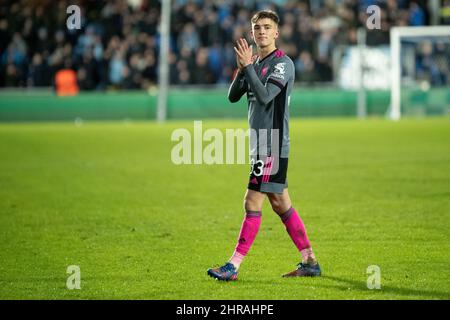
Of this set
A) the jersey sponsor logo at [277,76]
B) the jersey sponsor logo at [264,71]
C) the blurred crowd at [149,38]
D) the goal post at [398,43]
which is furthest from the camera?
the blurred crowd at [149,38]

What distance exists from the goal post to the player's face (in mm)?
22154

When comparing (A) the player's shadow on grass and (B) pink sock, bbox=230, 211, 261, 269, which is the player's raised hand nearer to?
(B) pink sock, bbox=230, 211, 261, 269

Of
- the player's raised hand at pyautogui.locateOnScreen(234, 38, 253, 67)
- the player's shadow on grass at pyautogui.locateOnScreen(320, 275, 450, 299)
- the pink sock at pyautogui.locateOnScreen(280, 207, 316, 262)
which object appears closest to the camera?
the player's shadow on grass at pyautogui.locateOnScreen(320, 275, 450, 299)

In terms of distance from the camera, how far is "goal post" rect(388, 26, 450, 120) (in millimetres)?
30016

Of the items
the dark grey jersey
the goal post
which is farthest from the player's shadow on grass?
the goal post

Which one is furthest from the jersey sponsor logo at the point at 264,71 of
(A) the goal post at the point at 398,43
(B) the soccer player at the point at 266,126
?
(A) the goal post at the point at 398,43

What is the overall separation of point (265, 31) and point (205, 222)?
14.0 feet

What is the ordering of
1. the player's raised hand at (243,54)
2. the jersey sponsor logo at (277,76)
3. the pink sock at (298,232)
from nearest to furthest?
1. the player's raised hand at (243,54)
2. the jersey sponsor logo at (277,76)
3. the pink sock at (298,232)

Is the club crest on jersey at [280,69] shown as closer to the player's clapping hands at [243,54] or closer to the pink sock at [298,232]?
the player's clapping hands at [243,54]

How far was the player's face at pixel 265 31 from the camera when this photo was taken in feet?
26.9

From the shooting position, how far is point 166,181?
54.6 feet

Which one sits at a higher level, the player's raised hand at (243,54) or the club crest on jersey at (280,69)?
the player's raised hand at (243,54)

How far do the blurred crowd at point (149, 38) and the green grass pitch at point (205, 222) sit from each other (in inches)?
353
